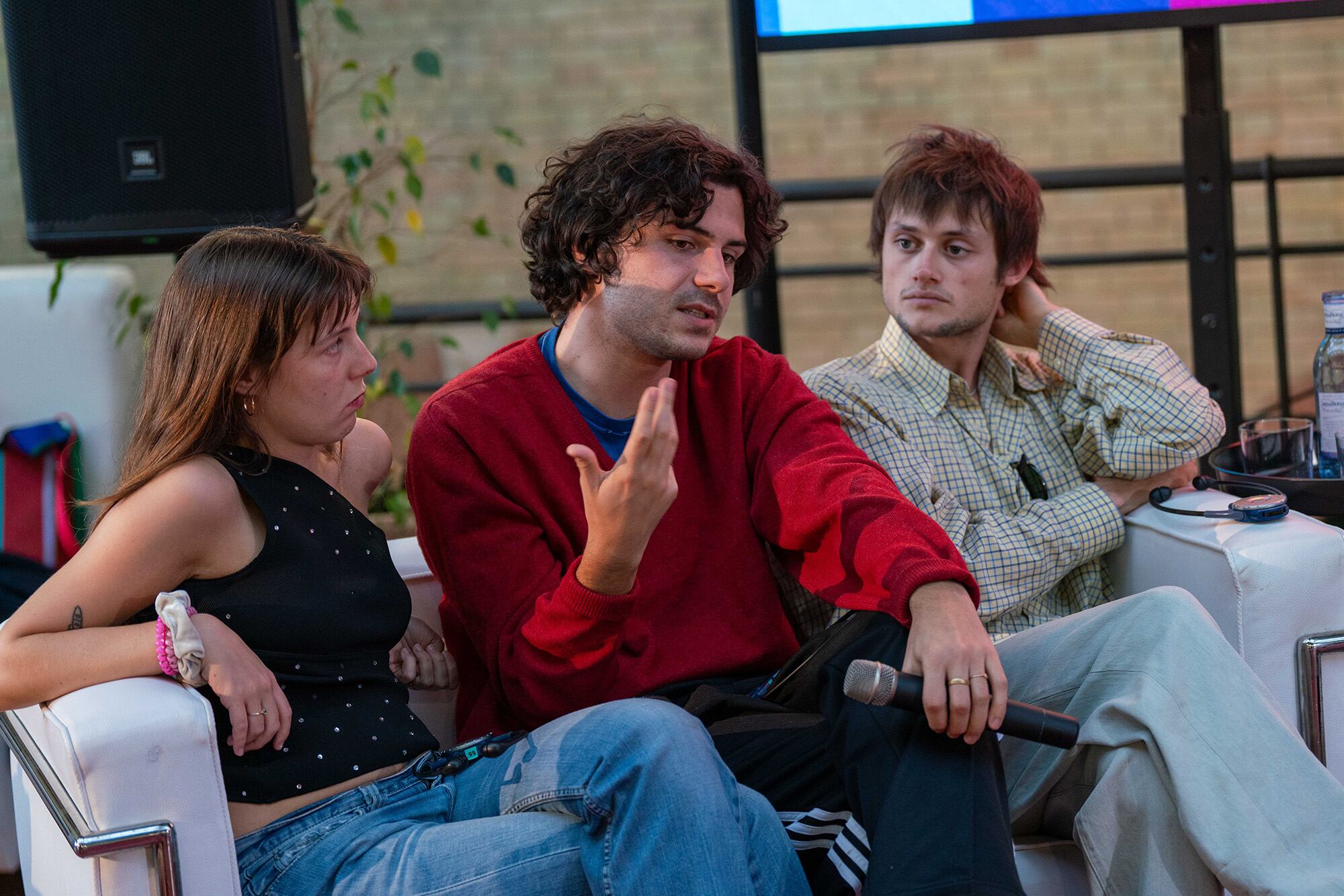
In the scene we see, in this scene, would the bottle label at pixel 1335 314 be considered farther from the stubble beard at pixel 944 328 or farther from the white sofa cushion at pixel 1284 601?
the stubble beard at pixel 944 328

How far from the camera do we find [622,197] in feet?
5.75

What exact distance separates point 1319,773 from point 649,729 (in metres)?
0.74

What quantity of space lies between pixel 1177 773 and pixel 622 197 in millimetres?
971

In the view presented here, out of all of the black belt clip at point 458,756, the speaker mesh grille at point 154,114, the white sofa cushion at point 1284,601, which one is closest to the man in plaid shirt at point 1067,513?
the white sofa cushion at point 1284,601

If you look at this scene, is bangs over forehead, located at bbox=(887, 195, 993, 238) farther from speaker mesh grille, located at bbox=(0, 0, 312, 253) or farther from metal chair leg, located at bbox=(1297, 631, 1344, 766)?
speaker mesh grille, located at bbox=(0, 0, 312, 253)

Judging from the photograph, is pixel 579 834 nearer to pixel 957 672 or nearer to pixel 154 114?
pixel 957 672

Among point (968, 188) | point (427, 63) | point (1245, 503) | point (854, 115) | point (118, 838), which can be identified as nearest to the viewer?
point (118, 838)

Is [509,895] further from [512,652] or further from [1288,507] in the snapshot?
[1288,507]

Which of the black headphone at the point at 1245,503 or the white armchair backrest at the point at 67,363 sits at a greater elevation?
the white armchair backrest at the point at 67,363

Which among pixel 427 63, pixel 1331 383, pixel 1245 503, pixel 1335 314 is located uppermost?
pixel 427 63

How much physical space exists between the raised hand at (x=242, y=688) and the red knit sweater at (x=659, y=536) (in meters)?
0.28

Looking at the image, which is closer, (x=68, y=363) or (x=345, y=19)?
(x=68, y=363)

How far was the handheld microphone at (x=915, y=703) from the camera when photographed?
139cm

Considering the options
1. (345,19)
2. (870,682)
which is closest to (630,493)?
(870,682)
